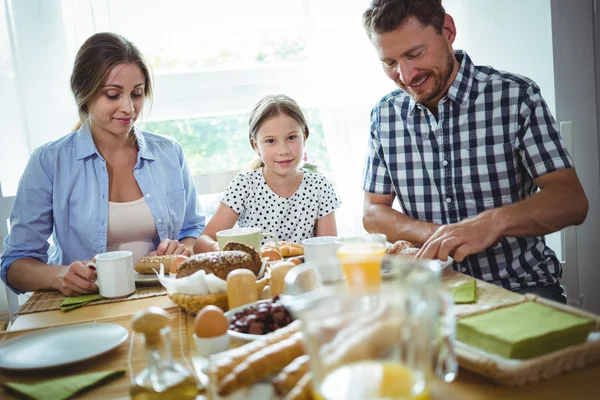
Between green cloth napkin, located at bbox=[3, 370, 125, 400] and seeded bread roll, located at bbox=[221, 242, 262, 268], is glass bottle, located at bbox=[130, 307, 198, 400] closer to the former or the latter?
green cloth napkin, located at bbox=[3, 370, 125, 400]

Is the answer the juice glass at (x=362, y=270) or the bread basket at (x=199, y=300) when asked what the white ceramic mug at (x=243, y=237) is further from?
the juice glass at (x=362, y=270)

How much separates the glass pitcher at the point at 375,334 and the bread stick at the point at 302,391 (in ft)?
0.17

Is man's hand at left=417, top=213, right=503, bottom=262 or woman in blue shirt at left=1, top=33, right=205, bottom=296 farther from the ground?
woman in blue shirt at left=1, top=33, right=205, bottom=296

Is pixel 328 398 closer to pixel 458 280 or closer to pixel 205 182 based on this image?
pixel 458 280

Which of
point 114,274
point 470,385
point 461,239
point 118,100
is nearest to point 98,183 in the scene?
point 118,100

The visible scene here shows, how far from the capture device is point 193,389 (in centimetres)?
74

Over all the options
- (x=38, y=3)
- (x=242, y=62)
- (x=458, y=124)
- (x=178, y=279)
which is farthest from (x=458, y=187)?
(x=38, y=3)

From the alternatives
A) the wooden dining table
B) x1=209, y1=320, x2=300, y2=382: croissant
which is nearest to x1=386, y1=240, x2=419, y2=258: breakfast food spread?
the wooden dining table

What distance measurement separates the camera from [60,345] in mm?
994

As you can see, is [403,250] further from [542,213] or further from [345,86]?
[345,86]

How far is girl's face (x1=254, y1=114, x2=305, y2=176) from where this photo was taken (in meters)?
2.19

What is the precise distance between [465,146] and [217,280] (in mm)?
913

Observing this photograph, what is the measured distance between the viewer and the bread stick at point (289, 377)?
68 centimetres

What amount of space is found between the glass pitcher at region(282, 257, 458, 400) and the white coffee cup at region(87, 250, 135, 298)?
84 centimetres
